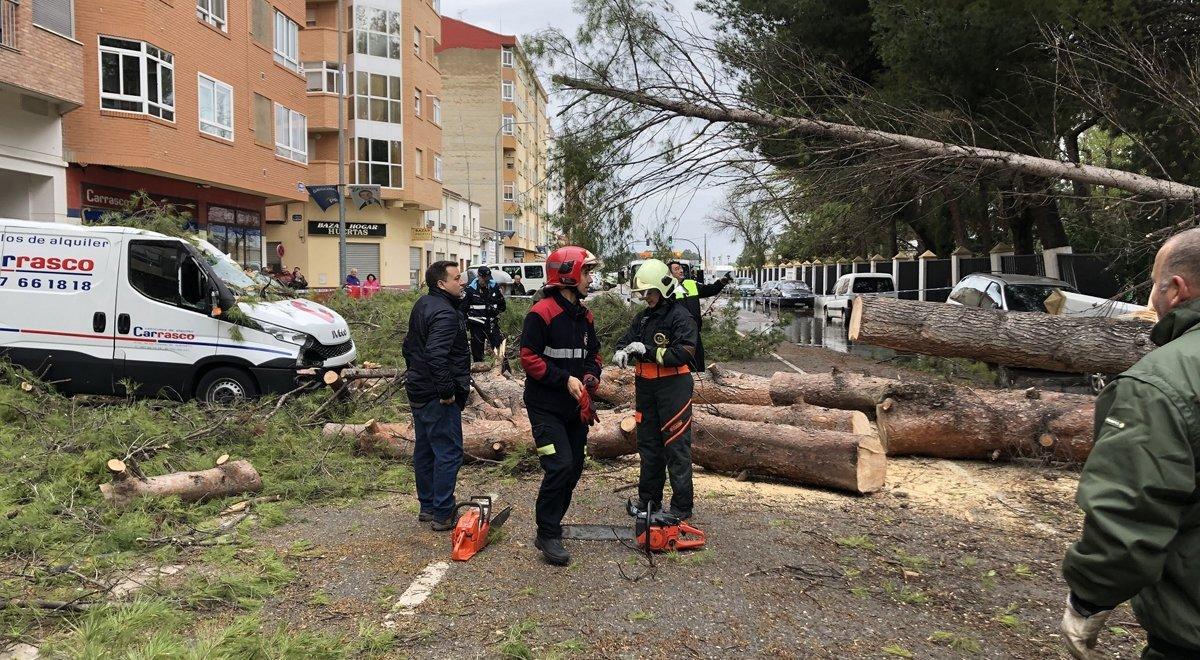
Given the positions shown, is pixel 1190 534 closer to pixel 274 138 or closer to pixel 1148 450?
pixel 1148 450

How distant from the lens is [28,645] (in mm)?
3396

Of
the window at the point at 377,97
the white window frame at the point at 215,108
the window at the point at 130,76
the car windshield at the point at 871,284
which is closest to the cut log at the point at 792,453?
the window at the point at 130,76

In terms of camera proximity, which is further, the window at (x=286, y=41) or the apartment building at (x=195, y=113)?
the window at (x=286, y=41)

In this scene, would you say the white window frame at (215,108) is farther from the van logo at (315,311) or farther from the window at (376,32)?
the window at (376,32)

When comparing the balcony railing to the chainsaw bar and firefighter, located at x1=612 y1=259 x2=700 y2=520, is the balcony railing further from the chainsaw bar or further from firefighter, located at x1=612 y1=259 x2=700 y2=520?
the chainsaw bar

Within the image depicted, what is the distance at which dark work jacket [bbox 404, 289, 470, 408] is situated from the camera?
486 centimetres

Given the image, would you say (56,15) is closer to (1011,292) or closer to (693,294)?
(693,294)

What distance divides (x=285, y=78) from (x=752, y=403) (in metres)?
21.7

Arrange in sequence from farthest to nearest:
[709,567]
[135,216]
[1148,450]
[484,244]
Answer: [484,244] < [135,216] < [709,567] < [1148,450]

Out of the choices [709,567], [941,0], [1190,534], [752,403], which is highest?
[941,0]

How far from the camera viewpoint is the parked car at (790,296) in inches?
1223

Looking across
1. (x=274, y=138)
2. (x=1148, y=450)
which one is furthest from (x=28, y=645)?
(x=274, y=138)

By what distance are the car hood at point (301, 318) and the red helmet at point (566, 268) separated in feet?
16.9

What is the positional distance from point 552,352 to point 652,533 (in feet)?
4.19
